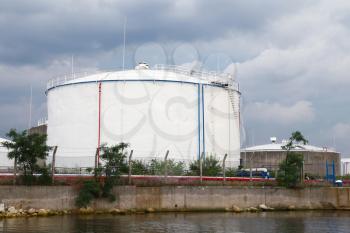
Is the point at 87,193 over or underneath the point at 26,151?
underneath

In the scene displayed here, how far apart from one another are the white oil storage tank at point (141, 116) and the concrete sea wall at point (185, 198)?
7848mm

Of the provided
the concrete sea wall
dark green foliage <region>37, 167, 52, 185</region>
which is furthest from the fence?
the concrete sea wall

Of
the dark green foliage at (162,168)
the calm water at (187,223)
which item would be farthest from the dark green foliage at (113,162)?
the calm water at (187,223)

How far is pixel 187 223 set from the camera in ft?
93.2

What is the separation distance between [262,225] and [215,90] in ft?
72.9

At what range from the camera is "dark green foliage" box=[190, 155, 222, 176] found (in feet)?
133

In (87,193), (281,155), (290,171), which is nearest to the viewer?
(87,193)

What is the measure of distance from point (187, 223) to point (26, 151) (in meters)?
12.8

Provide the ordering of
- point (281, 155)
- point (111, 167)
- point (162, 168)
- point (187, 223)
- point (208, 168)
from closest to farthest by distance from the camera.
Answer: point (187, 223) < point (111, 167) < point (162, 168) < point (208, 168) < point (281, 155)

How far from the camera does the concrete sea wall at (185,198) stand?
1313 inches

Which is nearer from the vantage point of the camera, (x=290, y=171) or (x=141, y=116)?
(x=290, y=171)

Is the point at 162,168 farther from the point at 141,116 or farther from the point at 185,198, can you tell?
the point at 141,116

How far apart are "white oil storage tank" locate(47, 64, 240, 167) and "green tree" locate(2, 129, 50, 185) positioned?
26.0ft

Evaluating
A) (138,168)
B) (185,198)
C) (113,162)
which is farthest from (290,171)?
(113,162)
